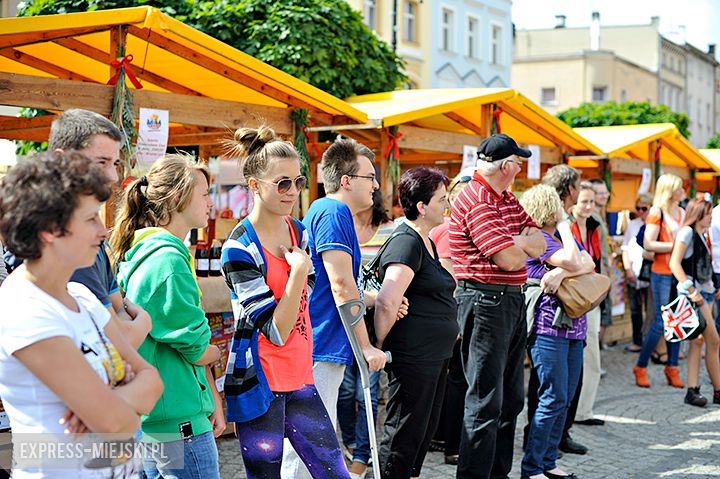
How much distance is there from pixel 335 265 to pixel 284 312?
25.1 inches

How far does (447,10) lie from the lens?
33281 mm

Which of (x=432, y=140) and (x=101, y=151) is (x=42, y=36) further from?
(x=432, y=140)

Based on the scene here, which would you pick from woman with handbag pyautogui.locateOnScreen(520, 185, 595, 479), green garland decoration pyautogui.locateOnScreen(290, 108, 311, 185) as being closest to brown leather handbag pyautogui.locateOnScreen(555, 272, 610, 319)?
woman with handbag pyautogui.locateOnScreen(520, 185, 595, 479)

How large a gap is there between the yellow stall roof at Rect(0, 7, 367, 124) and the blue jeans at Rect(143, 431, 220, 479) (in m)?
3.66

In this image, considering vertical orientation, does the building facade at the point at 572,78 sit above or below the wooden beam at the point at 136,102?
above

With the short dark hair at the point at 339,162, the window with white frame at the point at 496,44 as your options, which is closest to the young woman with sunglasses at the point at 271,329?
the short dark hair at the point at 339,162

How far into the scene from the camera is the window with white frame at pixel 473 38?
114ft

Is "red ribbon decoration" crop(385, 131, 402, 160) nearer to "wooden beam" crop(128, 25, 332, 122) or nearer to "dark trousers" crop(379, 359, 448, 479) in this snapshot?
"wooden beam" crop(128, 25, 332, 122)

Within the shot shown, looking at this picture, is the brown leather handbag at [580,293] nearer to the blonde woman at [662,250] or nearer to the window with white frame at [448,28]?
the blonde woman at [662,250]

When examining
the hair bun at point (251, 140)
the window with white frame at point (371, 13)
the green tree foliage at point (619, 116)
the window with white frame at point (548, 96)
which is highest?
the window with white frame at point (548, 96)

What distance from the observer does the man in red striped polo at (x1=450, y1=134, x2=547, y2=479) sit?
462 cm

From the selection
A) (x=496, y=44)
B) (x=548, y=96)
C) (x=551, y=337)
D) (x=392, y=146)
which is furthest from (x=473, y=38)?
(x=551, y=337)

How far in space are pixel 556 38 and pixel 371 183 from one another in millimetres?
56602

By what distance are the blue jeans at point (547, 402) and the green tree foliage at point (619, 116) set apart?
1293 inches
